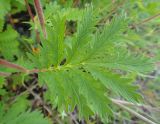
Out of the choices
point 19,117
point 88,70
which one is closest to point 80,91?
point 88,70

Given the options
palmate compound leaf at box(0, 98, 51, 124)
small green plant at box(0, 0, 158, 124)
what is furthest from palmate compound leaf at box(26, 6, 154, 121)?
palmate compound leaf at box(0, 98, 51, 124)

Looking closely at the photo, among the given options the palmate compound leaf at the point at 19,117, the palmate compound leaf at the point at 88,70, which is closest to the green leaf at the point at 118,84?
the palmate compound leaf at the point at 88,70

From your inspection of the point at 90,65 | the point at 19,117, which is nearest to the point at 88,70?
the point at 90,65

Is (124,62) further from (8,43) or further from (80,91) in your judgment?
(8,43)

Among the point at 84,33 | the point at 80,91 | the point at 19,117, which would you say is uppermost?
the point at 84,33

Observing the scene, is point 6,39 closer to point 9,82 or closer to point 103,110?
point 9,82

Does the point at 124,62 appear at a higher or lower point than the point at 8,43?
lower

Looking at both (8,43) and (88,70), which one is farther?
(8,43)

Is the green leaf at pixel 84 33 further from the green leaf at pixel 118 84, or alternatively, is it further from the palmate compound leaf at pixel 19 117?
the palmate compound leaf at pixel 19 117

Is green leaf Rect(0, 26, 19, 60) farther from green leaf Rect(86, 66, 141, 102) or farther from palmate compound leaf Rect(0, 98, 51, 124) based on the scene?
green leaf Rect(86, 66, 141, 102)
